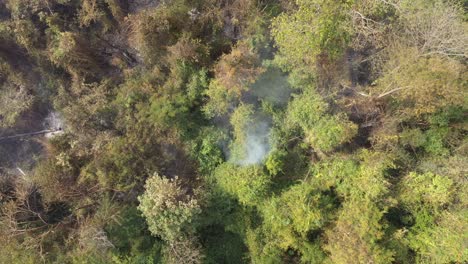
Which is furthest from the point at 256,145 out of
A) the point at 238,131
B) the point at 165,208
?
the point at 165,208

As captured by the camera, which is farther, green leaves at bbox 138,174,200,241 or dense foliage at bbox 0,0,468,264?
dense foliage at bbox 0,0,468,264

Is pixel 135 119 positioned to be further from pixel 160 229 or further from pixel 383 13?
pixel 383 13

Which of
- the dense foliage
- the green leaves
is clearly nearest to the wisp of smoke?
the dense foliage

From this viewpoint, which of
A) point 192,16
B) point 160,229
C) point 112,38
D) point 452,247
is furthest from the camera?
point 112,38

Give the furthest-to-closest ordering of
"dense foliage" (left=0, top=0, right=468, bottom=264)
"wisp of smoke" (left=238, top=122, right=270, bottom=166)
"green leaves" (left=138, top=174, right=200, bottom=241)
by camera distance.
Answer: "wisp of smoke" (left=238, top=122, right=270, bottom=166) < "dense foliage" (left=0, top=0, right=468, bottom=264) < "green leaves" (left=138, top=174, right=200, bottom=241)

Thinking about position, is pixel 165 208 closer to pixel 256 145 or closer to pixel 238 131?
pixel 238 131

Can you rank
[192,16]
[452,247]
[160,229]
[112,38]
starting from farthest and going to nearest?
[112,38], [192,16], [160,229], [452,247]

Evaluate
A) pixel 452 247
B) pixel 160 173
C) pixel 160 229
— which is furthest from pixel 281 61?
pixel 452 247

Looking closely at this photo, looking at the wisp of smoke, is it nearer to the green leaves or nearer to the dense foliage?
the dense foliage

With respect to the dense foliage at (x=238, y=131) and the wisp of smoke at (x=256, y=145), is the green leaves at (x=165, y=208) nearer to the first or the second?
the dense foliage at (x=238, y=131)
